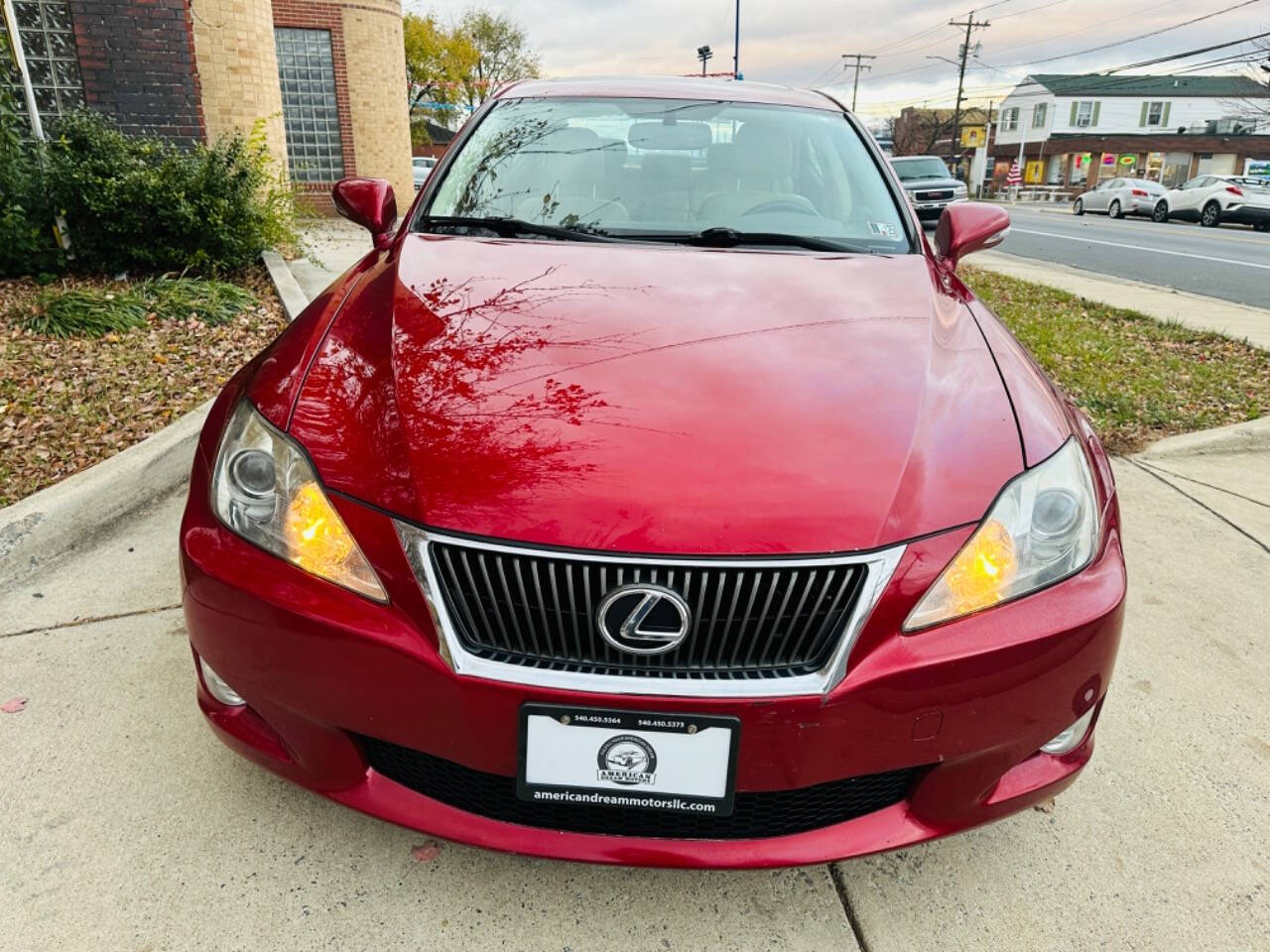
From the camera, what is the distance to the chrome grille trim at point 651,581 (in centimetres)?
137

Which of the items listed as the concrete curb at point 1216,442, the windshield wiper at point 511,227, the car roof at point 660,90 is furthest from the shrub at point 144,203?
the concrete curb at point 1216,442

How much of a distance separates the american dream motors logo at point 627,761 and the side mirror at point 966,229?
73.1 inches

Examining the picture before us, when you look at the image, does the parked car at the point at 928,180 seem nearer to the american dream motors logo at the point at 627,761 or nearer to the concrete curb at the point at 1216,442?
the concrete curb at the point at 1216,442

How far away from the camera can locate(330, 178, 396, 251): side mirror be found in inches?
111

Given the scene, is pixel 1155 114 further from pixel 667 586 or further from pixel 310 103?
pixel 667 586

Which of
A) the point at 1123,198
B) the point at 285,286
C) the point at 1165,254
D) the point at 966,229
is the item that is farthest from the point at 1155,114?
the point at 966,229

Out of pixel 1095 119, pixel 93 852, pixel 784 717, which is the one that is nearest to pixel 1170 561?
pixel 784 717

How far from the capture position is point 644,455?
1.51 m

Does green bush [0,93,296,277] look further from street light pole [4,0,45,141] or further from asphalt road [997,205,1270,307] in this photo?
asphalt road [997,205,1270,307]

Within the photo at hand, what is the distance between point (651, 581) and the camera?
54.3 inches

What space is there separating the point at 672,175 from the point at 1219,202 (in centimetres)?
2787

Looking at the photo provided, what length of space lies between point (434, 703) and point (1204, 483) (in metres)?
3.76

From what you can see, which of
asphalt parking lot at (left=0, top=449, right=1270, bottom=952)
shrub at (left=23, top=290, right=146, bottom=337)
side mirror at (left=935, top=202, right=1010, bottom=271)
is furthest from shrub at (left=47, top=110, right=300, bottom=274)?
side mirror at (left=935, top=202, right=1010, bottom=271)

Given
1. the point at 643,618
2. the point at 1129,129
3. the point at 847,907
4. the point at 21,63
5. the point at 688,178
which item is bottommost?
the point at 847,907
